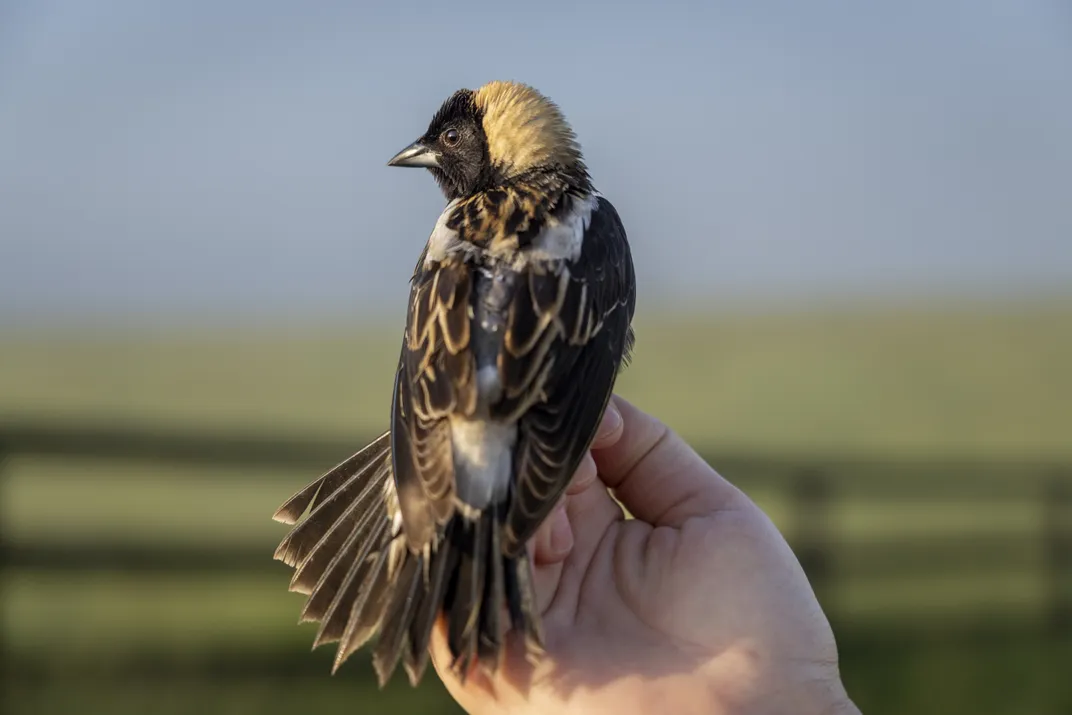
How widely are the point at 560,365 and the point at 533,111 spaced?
140 cm

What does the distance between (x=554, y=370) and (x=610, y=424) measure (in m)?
0.51

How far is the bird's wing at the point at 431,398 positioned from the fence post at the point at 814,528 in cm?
702

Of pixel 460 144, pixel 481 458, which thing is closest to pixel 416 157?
pixel 460 144

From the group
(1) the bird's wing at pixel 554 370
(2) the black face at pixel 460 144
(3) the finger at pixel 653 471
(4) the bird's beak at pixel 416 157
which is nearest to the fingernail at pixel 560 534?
(1) the bird's wing at pixel 554 370

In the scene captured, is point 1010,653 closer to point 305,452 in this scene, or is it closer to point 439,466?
point 305,452

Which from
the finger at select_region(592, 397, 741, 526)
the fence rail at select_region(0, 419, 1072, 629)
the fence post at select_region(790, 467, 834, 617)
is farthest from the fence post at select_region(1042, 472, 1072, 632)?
the finger at select_region(592, 397, 741, 526)

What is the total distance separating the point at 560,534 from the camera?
2920 mm

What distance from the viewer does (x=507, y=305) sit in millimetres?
2783

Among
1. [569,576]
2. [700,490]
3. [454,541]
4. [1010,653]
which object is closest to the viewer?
[454,541]

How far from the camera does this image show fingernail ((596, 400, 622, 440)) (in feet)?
10.4

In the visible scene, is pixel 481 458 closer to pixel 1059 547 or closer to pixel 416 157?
pixel 416 157

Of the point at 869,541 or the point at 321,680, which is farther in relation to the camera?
the point at 869,541

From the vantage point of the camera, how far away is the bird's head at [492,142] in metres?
3.75

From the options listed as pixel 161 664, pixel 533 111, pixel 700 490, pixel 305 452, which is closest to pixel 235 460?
pixel 305 452
